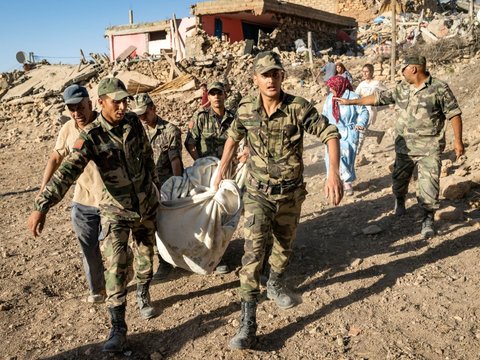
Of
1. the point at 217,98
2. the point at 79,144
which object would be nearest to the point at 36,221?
the point at 79,144

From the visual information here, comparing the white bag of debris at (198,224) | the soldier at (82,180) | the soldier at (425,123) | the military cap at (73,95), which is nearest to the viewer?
the military cap at (73,95)

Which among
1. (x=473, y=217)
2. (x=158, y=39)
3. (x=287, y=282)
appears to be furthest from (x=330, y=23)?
(x=287, y=282)

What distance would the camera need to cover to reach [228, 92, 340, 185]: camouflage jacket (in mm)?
2986

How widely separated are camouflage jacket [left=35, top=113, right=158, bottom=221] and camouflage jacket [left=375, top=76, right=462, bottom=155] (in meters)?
2.74

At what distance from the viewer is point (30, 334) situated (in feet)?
11.3

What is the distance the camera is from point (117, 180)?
123 inches

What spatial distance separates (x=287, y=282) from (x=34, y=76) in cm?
2212

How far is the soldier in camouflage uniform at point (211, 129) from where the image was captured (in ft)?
14.7

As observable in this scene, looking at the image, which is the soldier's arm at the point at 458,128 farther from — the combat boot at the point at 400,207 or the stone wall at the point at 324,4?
the stone wall at the point at 324,4

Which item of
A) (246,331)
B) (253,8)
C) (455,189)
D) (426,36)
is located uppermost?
(253,8)

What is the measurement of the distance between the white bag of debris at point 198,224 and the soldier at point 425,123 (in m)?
1.83

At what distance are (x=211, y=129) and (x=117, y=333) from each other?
221 cm

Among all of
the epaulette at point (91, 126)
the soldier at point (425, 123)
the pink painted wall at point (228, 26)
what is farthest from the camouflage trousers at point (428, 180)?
the pink painted wall at point (228, 26)

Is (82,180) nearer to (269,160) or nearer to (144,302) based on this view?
(144,302)
